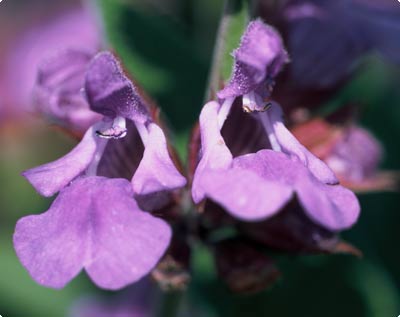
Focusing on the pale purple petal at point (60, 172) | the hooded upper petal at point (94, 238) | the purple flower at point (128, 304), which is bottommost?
the purple flower at point (128, 304)

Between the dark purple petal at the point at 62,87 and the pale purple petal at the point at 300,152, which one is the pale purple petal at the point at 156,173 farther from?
the dark purple petal at the point at 62,87

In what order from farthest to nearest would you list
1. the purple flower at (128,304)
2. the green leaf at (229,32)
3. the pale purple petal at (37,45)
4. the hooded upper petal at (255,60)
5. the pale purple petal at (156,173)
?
the pale purple petal at (37,45), the purple flower at (128,304), the green leaf at (229,32), the hooded upper petal at (255,60), the pale purple petal at (156,173)

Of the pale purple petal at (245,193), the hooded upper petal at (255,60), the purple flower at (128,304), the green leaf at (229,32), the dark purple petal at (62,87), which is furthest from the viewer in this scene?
the purple flower at (128,304)

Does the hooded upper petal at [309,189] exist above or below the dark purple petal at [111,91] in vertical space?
below

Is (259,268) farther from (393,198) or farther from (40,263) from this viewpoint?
(393,198)

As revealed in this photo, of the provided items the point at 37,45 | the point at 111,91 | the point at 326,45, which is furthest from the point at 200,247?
the point at 37,45

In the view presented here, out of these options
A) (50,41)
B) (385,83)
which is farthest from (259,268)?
(50,41)

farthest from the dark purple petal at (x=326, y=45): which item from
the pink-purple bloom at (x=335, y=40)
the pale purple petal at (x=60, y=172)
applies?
the pale purple petal at (x=60, y=172)

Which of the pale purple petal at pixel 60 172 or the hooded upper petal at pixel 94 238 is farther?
the pale purple petal at pixel 60 172
